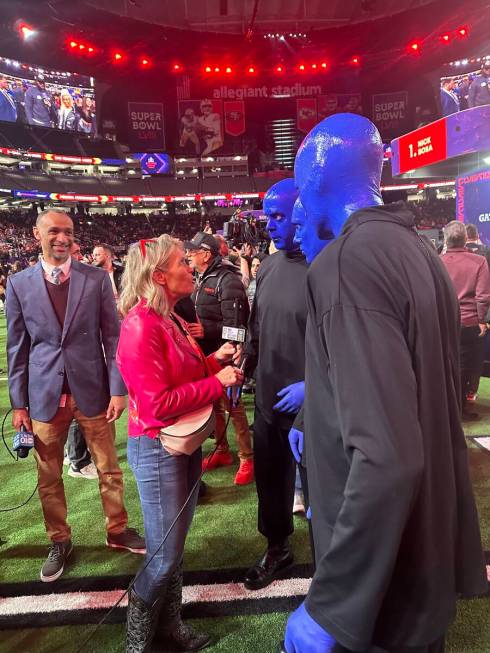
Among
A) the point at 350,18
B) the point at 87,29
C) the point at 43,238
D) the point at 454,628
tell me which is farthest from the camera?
the point at 350,18

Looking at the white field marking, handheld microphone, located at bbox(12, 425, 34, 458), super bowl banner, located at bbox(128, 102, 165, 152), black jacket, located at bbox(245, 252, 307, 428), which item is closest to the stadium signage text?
super bowl banner, located at bbox(128, 102, 165, 152)

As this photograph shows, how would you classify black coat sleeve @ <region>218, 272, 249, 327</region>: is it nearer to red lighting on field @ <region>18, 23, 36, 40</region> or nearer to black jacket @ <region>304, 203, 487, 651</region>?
black jacket @ <region>304, 203, 487, 651</region>

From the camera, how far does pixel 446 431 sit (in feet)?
2.93

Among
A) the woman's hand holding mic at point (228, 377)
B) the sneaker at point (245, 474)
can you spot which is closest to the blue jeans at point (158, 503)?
the woman's hand holding mic at point (228, 377)

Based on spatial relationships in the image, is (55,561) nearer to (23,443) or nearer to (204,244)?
(23,443)

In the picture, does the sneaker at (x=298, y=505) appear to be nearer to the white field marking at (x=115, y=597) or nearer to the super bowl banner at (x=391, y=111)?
the white field marking at (x=115, y=597)

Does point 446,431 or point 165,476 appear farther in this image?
point 165,476

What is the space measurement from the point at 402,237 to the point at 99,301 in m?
2.24

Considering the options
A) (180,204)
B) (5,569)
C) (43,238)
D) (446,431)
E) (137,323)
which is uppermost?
(180,204)

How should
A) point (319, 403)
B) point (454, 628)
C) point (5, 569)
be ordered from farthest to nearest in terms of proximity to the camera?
1. point (5, 569)
2. point (454, 628)
3. point (319, 403)

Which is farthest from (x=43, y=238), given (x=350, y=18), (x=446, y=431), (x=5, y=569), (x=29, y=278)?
(x=350, y=18)

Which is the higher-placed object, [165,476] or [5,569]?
[165,476]

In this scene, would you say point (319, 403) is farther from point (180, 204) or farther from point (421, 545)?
point (180, 204)

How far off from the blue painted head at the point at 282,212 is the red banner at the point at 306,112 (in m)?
31.0
